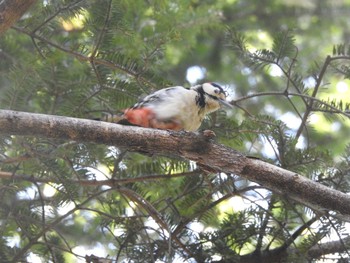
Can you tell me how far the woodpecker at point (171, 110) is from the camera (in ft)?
9.31

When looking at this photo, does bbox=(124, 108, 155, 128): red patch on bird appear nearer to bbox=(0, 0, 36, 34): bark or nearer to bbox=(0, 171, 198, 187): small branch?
bbox=(0, 171, 198, 187): small branch

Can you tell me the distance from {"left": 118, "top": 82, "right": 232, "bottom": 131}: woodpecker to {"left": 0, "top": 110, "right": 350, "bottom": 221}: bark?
61 centimetres

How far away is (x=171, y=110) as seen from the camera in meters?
2.84

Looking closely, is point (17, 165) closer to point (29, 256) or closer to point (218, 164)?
point (29, 256)

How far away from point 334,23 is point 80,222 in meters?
2.68

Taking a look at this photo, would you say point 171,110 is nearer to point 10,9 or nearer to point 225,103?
point 225,103

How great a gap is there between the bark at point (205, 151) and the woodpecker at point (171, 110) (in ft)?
2.00

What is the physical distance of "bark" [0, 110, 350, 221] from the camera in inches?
83.5

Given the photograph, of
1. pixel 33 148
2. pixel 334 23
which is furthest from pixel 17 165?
pixel 334 23

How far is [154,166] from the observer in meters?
2.66

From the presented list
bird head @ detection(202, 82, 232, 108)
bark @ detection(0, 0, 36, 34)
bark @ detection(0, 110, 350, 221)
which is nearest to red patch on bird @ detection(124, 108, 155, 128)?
bird head @ detection(202, 82, 232, 108)

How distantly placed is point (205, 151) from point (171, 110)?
0.66 meters

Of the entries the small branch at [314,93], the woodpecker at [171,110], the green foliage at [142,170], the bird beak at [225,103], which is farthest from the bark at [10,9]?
the small branch at [314,93]

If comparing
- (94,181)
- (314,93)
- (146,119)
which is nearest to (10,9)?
Result: (94,181)
